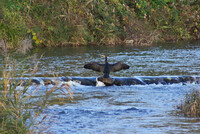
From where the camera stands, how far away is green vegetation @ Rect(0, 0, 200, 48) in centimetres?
2089

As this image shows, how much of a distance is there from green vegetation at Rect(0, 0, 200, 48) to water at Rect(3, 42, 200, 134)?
135 inches

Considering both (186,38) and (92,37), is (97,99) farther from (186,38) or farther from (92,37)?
(186,38)

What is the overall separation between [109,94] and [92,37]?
12459 millimetres

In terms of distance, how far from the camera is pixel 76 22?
893 inches

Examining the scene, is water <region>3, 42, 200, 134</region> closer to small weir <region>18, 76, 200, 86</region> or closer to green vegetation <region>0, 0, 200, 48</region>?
small weir <region>18, 76, 200, 86</region>

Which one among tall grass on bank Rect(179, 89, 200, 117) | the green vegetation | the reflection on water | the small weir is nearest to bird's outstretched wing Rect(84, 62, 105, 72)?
the small weir

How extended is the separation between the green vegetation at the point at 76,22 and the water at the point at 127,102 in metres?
3.43

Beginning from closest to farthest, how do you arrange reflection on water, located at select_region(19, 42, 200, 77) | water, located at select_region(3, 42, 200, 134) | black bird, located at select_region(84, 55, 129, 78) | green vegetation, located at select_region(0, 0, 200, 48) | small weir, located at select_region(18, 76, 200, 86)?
water, located at select_region(3, 42, 200, 134) < black bird, located at select_region(84, 55, 129, 78) < small weir, located at select_region(18, 76, 200, 86) < reflection on water, located at select_region(19, 42, 200, 77) < green vegetation, located at select_region(0, 0, 200, 48)

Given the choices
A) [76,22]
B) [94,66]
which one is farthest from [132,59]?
[76,22]

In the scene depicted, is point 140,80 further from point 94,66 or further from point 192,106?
point 192,106

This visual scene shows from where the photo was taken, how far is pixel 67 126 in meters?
7.34

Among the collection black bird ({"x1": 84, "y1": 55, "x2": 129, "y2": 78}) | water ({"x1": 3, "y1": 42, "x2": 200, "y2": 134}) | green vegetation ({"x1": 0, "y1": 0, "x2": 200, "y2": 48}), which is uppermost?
green vegetation ({"x1": 0, "y1": 0, "x2": 200, "y2": 48})

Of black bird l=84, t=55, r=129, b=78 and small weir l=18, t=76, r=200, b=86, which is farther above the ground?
black bird l=84, t=55, r=129, b=78

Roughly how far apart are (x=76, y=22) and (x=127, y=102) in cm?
1369
